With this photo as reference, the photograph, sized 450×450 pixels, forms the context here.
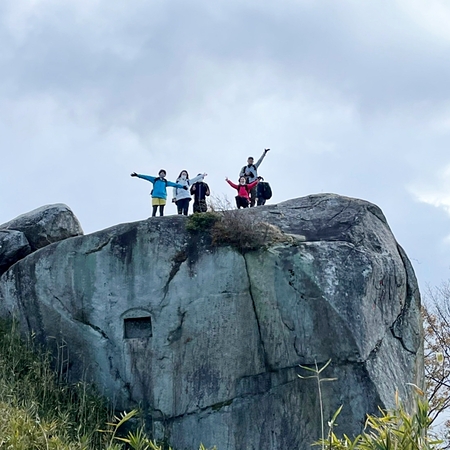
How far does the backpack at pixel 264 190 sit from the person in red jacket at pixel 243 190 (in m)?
0.12

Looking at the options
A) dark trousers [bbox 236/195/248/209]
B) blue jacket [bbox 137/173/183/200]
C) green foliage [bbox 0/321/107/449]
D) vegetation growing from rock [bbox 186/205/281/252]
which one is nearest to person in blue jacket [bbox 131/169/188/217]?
blue jacket [bbox 137/173/183/200]

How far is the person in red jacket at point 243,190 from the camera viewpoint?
45.1 ft

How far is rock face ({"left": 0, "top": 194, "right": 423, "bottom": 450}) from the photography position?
32.5 ft

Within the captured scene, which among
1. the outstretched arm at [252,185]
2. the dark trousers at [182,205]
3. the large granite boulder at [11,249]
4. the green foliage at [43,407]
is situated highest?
the outstretched arm at [252,185]

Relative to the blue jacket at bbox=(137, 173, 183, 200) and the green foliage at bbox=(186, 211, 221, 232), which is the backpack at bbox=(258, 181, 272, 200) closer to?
the blue jacket at bbox=(137, 173, 183, 200)

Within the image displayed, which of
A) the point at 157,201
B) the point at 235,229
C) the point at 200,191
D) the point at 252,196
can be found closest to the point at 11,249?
the point at 157,201

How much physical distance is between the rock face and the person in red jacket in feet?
6.79

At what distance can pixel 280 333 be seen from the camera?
10281 millimetres

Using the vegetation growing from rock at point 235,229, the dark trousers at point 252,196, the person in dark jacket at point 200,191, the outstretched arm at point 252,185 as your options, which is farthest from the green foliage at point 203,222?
the dark trousers at point 252,196

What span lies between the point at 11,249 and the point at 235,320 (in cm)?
462

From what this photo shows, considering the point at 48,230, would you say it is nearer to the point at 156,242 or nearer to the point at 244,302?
the point at 156,242

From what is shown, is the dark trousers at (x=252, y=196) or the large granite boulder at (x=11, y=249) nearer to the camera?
the large granite boulder at (x=11, y=249)

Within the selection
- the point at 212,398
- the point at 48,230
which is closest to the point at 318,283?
the point at 212,398

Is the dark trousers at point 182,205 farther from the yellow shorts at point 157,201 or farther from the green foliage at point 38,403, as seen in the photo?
the green foliage at point 38,403
